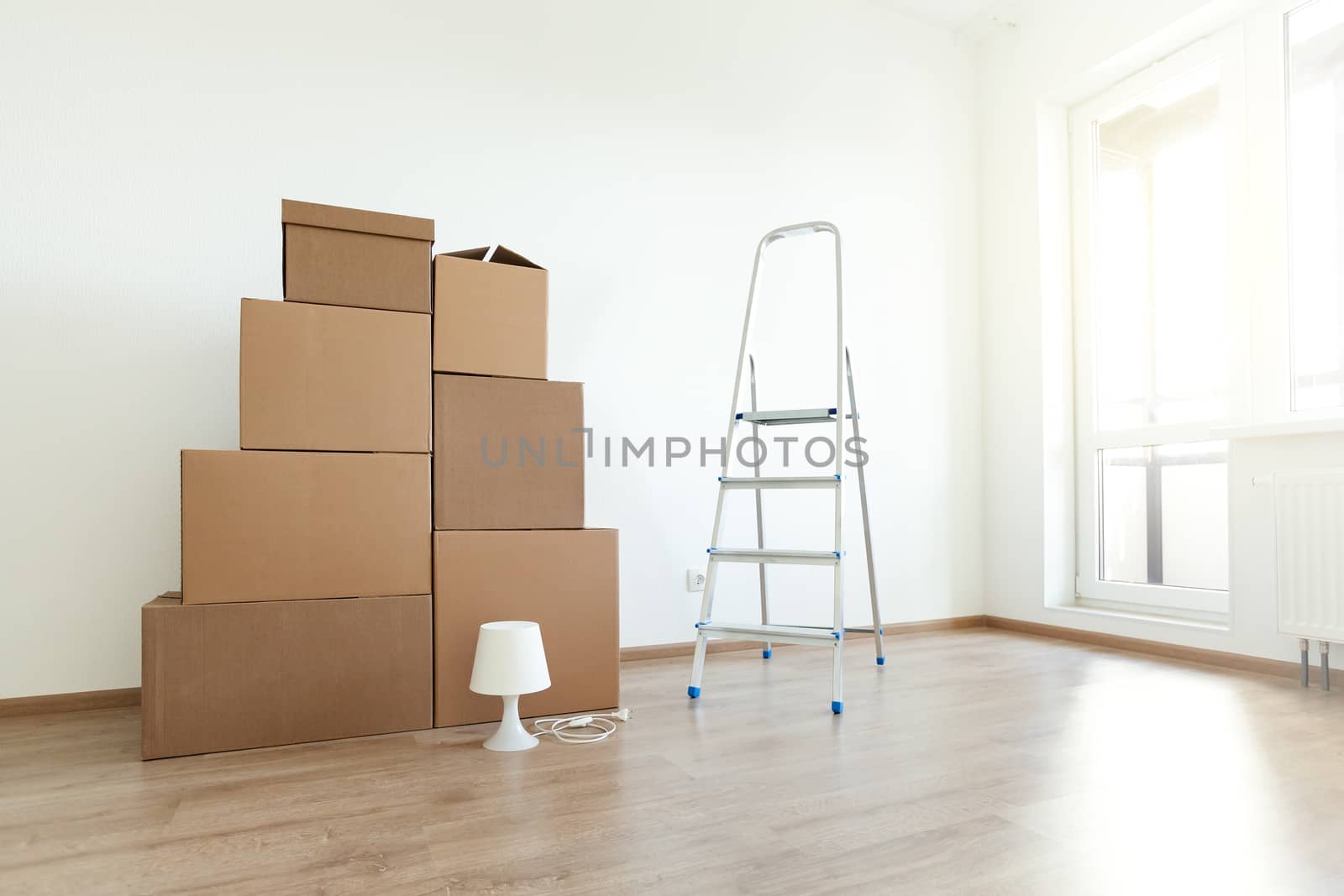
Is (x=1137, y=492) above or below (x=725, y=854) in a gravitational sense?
above

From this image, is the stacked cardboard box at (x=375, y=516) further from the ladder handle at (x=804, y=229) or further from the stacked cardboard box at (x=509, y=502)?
the ladder handle at (x=804, y=229)

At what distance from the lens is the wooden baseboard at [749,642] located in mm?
2836

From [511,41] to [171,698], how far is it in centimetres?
223

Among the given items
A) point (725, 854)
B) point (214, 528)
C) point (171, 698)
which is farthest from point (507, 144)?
point (725, 854)

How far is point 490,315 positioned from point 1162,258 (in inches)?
103

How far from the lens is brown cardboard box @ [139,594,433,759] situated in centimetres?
175

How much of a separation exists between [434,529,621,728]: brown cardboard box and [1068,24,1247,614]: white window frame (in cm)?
215

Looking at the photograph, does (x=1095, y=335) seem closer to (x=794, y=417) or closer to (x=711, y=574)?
(x=794, y=417)

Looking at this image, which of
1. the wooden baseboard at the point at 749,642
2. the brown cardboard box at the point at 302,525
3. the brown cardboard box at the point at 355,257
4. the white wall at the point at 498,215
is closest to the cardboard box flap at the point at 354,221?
the brown cardboard box at the point at 355,257

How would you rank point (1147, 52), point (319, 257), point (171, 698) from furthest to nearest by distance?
point (1147, 52), point (319, 257), point (171, 698)

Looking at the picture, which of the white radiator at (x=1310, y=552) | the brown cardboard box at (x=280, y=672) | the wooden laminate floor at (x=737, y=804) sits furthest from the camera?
the white radiator at (x=1310, y=552)

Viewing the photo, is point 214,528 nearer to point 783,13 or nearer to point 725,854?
point 725,854

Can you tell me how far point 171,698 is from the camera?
5.76 feet

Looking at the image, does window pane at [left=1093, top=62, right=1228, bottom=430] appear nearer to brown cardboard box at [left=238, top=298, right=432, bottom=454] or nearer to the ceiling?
the ceiling
